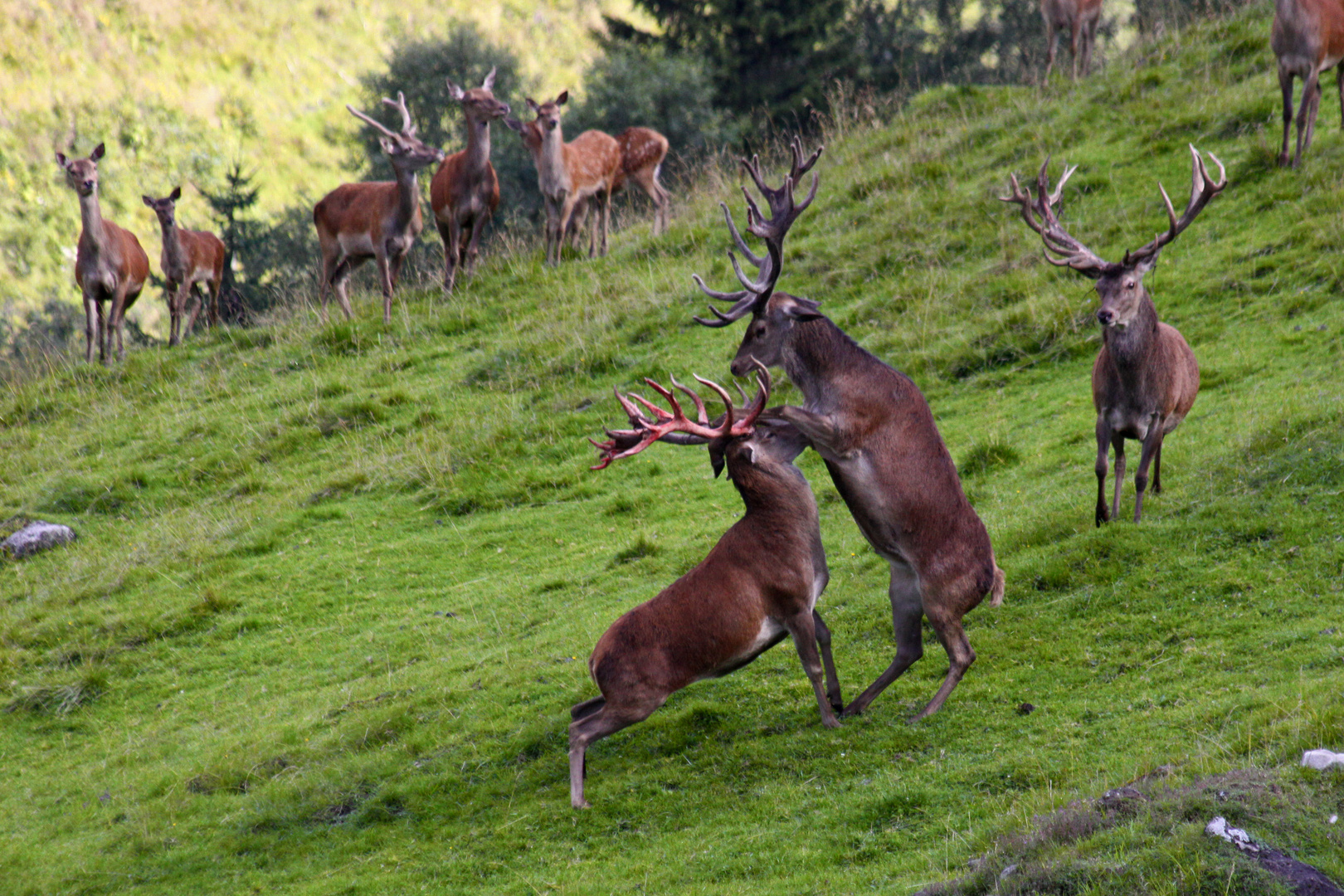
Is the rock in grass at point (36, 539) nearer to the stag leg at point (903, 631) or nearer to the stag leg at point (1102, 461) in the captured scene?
the stag leg at point (903, 631)

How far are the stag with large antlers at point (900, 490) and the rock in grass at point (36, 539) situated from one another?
8357 mm

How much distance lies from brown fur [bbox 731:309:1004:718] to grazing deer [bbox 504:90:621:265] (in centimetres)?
1111

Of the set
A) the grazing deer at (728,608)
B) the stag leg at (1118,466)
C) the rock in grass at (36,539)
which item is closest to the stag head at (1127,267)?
the stag leg at (1118,466)

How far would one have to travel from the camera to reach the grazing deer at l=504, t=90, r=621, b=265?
17797 mm

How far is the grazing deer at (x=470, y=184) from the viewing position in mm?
16953

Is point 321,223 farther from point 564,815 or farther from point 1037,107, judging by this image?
point 564,815

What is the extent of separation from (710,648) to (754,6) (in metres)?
28.9

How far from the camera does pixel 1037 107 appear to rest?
17.3 m

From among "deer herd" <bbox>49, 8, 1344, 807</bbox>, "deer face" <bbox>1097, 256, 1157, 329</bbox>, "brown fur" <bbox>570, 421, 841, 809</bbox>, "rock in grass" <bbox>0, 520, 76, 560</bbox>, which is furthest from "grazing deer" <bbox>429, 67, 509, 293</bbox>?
"brown fur" <bbox>570, 421, 841, 809</bbox>

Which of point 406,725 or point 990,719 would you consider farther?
point 406,725

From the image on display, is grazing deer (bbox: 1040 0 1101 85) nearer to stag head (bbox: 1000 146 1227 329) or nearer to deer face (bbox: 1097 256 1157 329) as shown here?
stag head (bbox: 1000 146 1227 329)

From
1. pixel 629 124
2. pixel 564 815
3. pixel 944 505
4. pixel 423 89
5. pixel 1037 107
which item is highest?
pixel 423 89

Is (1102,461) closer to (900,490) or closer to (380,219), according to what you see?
(900,490)

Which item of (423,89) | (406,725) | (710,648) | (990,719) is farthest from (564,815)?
(423,89)
